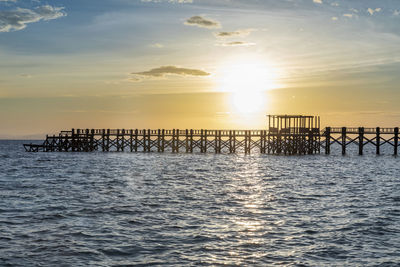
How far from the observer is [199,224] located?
16859 mm

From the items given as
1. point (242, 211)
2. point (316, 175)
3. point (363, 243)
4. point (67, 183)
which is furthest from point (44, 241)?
point (316, 175)

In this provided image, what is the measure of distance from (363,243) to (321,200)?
27.9 feet

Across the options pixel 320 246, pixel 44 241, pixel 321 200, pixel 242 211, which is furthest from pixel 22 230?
pixel 321 200

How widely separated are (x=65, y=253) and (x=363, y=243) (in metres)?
9.36

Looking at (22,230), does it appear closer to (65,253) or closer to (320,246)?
(65,253)

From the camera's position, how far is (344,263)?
12297 mm

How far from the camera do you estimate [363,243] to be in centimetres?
1445

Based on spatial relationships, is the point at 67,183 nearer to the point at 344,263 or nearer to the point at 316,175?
the point at 316,175

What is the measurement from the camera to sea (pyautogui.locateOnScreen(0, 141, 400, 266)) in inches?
505

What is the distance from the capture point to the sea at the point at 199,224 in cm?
1283

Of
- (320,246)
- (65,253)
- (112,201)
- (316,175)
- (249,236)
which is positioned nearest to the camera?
(65,253)

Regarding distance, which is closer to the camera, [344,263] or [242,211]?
[344,263]

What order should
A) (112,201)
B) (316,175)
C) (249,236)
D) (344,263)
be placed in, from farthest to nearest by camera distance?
1. (316,175)
2. (112,201)
3. (249,236)
4. (344,263)

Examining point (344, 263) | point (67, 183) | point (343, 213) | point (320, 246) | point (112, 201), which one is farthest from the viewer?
point (67, 183)
